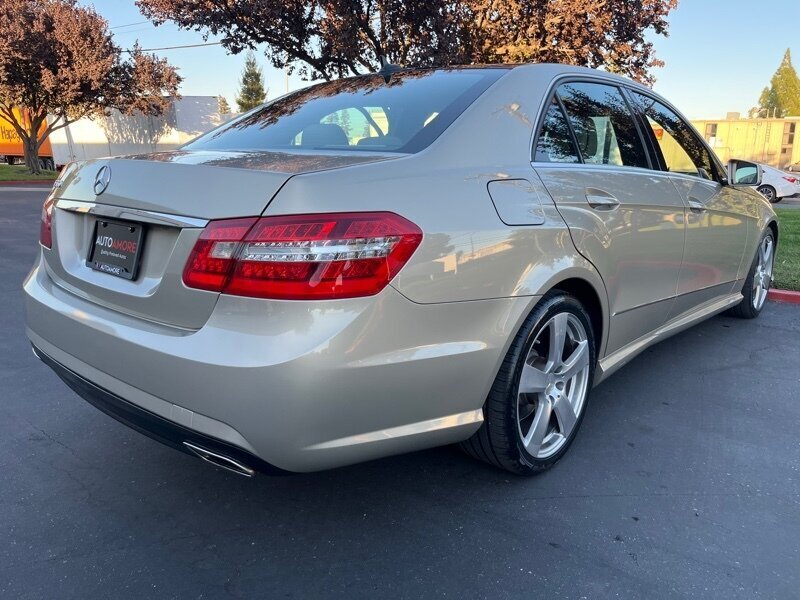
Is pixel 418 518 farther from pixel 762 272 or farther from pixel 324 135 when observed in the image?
pixel 762 272

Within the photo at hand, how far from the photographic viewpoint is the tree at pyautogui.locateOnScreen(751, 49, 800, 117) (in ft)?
201

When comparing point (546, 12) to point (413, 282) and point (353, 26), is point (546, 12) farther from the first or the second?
point (413, 282)

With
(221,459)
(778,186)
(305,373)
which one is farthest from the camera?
(778,186)

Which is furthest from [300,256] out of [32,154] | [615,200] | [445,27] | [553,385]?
[32,154]

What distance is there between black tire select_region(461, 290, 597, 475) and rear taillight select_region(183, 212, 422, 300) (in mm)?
693

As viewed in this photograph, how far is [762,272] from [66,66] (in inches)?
1016

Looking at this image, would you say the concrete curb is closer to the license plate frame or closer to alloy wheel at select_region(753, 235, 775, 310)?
alloy wheel at select_region(753, 235, 775, 310)

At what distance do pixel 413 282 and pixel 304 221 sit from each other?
0.36 m

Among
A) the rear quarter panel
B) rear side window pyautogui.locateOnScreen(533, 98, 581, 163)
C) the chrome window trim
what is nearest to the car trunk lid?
the chrome window trim

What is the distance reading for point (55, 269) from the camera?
240 cm

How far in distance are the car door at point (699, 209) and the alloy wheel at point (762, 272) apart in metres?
0.71

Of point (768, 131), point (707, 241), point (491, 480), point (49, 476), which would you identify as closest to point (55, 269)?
point (49, 476)

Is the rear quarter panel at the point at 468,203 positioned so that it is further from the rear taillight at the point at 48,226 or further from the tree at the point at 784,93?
the tree at the point at 784,93

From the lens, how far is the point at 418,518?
7.59 feet
